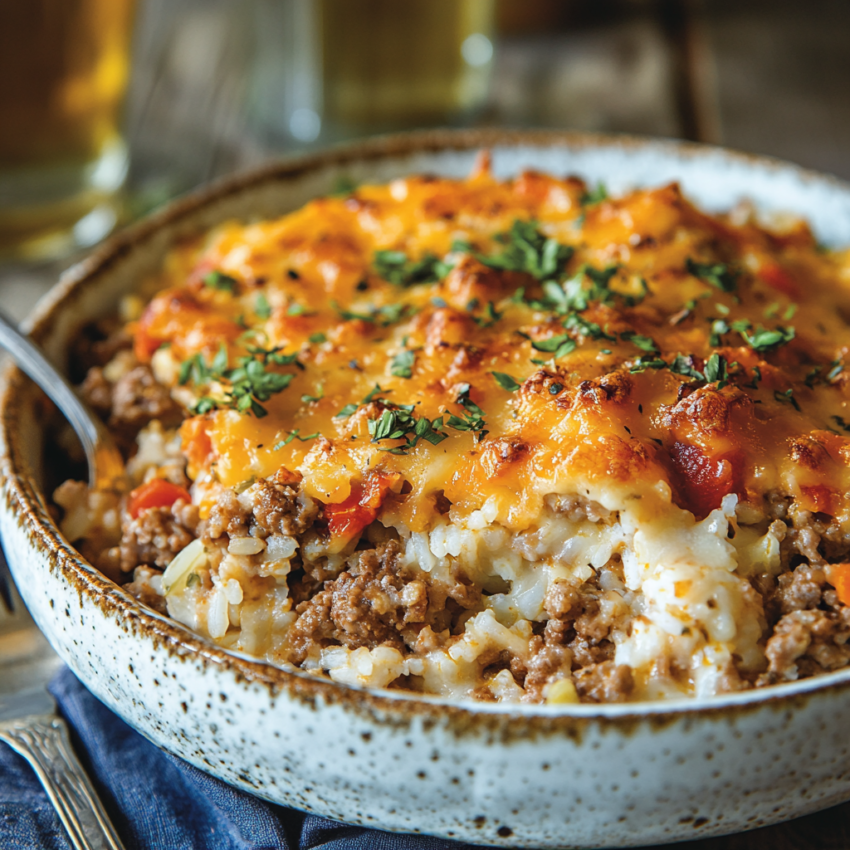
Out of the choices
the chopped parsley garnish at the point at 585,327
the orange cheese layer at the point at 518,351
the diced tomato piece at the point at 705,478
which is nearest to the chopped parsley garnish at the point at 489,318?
the orange cheese layer at the point at 518,351

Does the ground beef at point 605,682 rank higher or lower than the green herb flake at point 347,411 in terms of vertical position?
lower

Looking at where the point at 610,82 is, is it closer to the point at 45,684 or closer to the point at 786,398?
the point at 786,398

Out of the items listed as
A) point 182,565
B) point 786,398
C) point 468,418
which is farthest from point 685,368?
point 182,565

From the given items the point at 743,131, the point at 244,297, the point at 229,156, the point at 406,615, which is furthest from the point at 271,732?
the point at 743,131

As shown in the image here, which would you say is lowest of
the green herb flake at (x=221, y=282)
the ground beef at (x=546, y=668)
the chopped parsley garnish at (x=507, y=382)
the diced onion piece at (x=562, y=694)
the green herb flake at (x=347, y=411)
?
the diced onion piece at (x=562, y=694)

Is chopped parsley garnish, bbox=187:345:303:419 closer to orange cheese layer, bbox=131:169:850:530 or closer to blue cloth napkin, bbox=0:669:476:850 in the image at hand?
orange cheese layer, bbox=131:169:850:530

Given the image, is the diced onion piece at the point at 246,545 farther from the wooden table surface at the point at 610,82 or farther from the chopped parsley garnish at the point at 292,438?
the wooden table surface at the point at 610,82

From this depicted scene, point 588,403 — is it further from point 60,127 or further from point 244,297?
point 60,127

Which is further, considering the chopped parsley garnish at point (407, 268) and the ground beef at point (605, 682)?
the chopped parsley garnish at point (407, 268)
